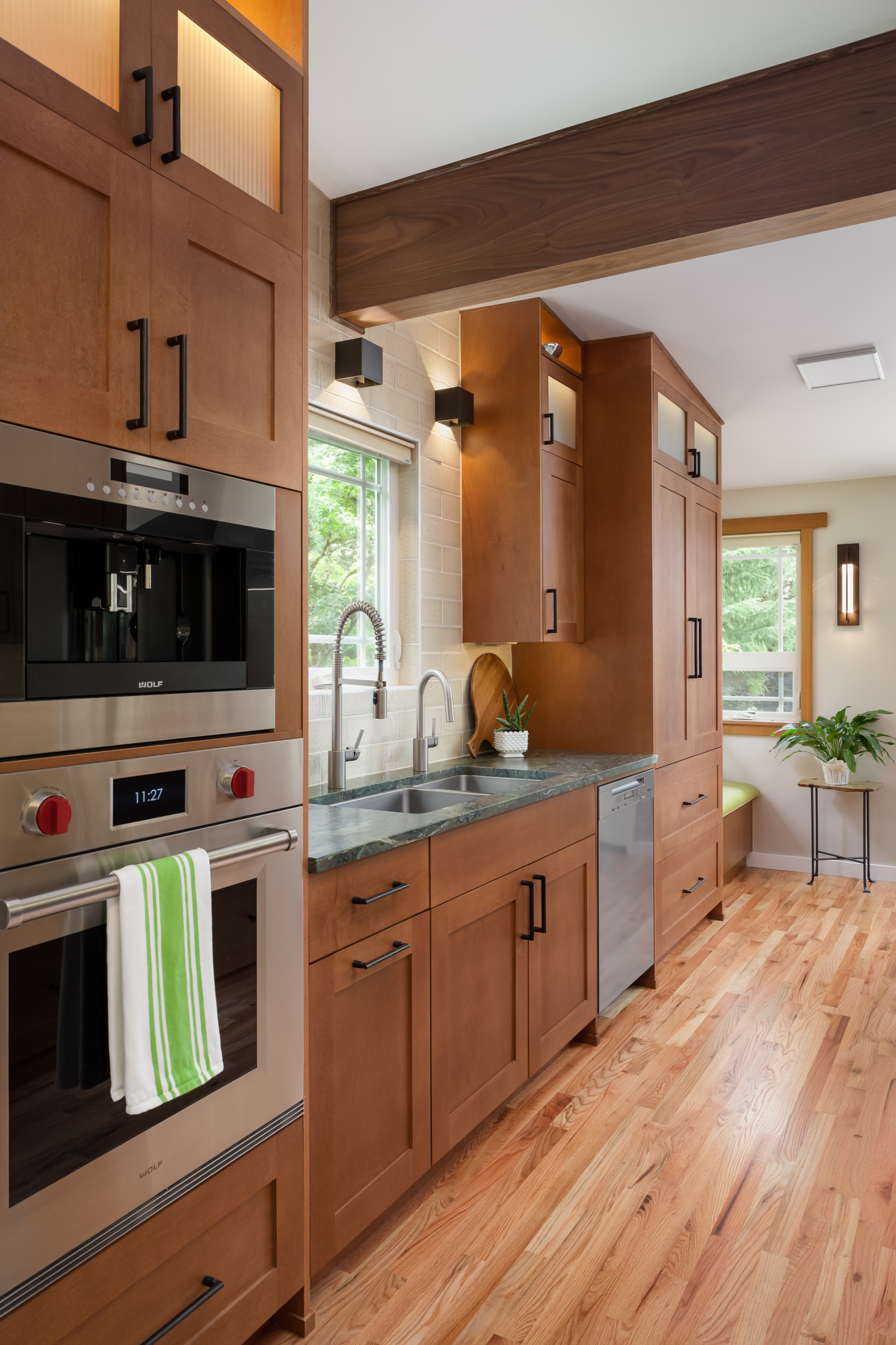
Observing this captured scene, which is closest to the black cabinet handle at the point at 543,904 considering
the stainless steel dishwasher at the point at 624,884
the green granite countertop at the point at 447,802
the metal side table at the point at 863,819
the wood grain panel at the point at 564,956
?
the wood grain panel at the point at 564,956

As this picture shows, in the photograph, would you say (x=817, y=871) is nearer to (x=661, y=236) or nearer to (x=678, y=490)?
(x=678, y=490)

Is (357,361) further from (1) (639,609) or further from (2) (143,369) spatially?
(1) (639,609)

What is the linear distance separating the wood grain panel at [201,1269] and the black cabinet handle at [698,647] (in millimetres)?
2997

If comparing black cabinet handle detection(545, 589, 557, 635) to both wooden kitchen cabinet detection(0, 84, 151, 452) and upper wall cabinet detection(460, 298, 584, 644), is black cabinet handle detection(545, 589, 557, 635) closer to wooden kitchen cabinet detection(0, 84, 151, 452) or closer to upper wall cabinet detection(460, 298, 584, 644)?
upper wall cabinet detection(460, 298, 584, 644)

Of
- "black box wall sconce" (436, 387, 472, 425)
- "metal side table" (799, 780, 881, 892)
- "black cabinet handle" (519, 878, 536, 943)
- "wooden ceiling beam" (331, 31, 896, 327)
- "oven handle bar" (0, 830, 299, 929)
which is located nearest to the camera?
"oven handle bar" (0, 830, 299, 929)

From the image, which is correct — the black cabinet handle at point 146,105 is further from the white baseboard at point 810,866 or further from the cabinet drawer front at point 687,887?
the white baseboard at point 810,866

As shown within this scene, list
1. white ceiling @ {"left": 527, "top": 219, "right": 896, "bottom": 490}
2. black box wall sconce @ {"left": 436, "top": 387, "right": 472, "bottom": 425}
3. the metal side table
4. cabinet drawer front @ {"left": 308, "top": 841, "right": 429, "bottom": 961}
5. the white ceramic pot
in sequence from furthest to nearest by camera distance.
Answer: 1. the metal side table
2. the white ceramic pot
3. black box wall sconce @ {"left": 436, "top": 387, "right": 472, "bottom": 425}
4. white ceiling @ {"left": 527, "top": 219, "right": 896, "bottom": 490}
5. cabinet drawer front @ {"left": 308, "top": 841, "right": 429, "bottom": 961}

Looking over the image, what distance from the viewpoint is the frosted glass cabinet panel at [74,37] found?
1160 mm

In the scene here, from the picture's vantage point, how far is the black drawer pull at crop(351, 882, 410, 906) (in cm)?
181

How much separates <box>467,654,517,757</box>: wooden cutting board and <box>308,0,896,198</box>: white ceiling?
185 centimetres

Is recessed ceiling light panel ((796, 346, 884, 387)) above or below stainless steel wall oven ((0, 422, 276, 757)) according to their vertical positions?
above

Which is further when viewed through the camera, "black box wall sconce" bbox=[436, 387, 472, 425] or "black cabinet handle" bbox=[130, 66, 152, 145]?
"black box wall sconce" bbox=[436, 387, 472, 425]

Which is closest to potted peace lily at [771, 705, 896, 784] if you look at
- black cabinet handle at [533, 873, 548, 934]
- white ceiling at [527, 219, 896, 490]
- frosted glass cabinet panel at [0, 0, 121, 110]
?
white ceiling at [527, 219, 896, 490]

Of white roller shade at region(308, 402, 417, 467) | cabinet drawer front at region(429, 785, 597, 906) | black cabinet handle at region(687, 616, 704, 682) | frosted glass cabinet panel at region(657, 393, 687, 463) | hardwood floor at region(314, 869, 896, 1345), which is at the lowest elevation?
hardwood floor at region(314, 869, 896, 1345)
